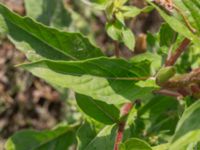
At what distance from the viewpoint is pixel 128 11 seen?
1.77 metres

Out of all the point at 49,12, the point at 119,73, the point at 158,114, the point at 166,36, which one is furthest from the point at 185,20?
the point at 49,12

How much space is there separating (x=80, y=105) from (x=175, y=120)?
1.68ft

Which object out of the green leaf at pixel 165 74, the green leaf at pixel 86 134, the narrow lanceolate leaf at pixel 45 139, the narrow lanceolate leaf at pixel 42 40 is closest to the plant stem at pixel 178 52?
the green leaf at pixel 165 74

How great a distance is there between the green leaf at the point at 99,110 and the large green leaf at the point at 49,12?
0.60 meters

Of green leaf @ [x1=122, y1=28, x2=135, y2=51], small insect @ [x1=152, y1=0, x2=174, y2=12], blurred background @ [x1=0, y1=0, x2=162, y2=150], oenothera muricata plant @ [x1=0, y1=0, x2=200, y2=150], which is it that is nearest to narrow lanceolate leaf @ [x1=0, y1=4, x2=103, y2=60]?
oenothera muricata plant @ [x1=0, y1=0, x2=200, y2=150]

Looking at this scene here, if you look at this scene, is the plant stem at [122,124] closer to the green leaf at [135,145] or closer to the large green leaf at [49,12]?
the green leaf at [135,145]

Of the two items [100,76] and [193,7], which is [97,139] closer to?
[100,76]

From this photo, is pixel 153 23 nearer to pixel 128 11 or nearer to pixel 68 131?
pixel 68 131

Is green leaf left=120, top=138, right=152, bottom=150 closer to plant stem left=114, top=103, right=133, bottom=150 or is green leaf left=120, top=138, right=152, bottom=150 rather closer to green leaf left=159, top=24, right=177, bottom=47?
plant stem left=114, top=103, right=133, bottom=150

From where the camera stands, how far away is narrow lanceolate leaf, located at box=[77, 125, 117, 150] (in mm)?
1682

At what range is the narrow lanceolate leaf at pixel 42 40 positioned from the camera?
1.59 m

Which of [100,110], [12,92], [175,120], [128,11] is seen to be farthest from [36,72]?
[12,92]

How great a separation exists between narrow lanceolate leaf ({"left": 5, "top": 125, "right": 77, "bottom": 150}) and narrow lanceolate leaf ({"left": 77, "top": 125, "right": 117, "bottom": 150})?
0.39m

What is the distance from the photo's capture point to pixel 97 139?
67.8 inches
